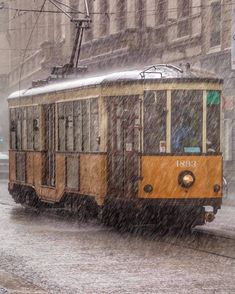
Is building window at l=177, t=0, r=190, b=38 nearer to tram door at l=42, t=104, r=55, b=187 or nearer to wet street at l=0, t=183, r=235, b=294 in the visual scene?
tram door at l=42, t=104, r=55, b=187

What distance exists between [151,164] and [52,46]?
3352 cm

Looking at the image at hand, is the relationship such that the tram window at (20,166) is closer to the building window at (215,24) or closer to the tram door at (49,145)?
the tram door at (49,145)

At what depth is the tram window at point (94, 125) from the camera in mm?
18812

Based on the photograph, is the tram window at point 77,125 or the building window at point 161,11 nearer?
the tram window at point 77,125

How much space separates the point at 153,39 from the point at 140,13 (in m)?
2.02

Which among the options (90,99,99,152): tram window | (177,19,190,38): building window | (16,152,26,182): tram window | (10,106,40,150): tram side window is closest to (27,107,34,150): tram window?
(10,106,40,150): tram side window

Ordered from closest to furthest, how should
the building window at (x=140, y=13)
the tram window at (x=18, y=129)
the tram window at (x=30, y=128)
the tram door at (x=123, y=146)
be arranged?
the tram door at (x=123, y=146), the tram window at (x=30, y=128), the tram window at (x=18, y=129), the building window at (x=140, y=13)

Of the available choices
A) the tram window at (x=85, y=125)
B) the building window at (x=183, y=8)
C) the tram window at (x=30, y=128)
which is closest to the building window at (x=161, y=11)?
the building window at (x=183, y=8)

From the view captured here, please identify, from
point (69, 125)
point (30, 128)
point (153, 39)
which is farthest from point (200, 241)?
point (153, 39)

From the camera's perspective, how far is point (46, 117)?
2203 centimetres

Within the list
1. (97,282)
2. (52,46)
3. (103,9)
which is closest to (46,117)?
(97,282)

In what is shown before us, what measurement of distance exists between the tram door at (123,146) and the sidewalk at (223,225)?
1.64 meters

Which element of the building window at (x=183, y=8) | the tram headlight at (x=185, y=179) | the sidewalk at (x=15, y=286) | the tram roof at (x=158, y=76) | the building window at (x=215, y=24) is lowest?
the sidewalk at (x=15, y=286)

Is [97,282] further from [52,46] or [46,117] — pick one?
[52,46]
